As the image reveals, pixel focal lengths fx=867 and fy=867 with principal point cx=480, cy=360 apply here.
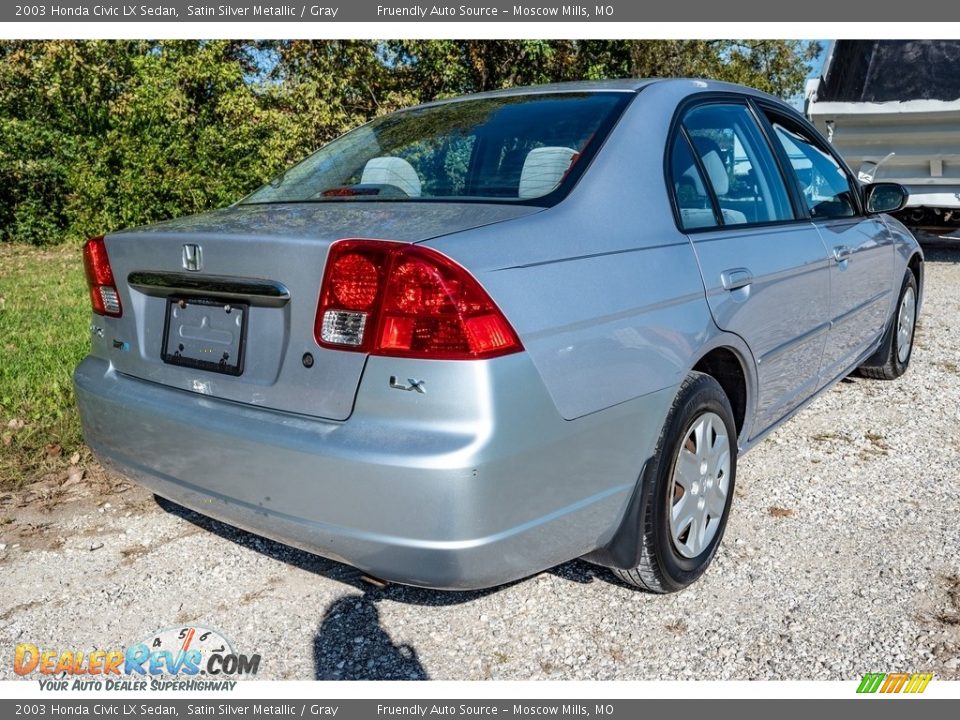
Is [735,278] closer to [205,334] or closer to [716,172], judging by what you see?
[716,172]

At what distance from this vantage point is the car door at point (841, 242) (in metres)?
3.84

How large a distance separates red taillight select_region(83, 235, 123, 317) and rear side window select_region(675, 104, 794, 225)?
197 centimetres

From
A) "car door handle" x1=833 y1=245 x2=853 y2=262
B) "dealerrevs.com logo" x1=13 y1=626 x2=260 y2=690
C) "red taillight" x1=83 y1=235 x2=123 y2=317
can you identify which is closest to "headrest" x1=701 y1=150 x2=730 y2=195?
"car door handle" x1=833 y1=245 x2=853 y2=262

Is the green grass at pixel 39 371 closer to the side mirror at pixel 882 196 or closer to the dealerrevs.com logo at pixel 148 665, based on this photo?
the dealerrevs.com logo at pixel 148 665

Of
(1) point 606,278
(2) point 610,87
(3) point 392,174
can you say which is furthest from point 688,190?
(3) point 392,174

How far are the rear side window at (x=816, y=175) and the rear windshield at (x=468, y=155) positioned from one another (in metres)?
1.29

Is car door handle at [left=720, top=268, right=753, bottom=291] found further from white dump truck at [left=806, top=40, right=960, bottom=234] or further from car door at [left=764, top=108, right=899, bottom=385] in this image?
white dump truck at [left=806, top=40, right=960, bottom=234]

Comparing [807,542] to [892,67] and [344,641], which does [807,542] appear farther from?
[892,67]

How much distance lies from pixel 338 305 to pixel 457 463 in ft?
1.62

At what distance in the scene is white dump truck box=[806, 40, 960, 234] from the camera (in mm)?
8828

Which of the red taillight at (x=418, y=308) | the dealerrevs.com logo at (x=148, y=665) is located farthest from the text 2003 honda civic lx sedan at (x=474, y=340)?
the dealerrevs.com logo at (x=148, y=665)

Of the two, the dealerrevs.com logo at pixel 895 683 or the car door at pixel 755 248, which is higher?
the car door at pixel 755 248

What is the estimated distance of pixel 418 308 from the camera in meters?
2.02
